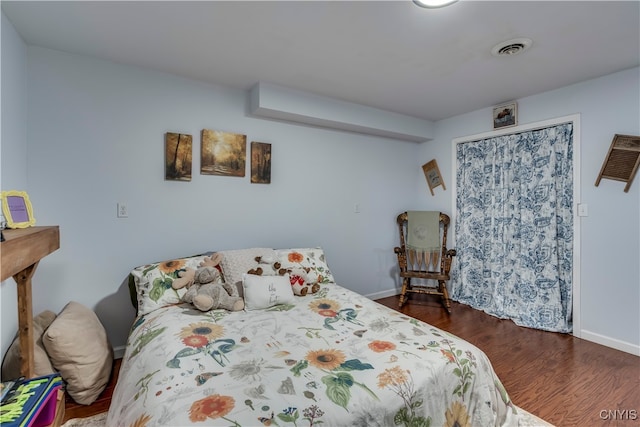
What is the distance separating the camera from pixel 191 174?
265 centimetres

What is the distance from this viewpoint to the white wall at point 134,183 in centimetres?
217

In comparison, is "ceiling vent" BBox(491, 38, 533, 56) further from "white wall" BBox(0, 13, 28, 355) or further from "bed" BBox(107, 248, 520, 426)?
"white wall" BBox(0, 13, 28, 355)

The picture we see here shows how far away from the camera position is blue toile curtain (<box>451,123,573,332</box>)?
2.95 metres

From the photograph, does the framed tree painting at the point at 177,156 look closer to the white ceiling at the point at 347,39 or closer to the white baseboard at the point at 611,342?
the white ceiling at the point at 347,39

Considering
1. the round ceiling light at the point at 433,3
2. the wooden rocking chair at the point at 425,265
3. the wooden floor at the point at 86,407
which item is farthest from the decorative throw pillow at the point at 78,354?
the wooden rocking chair at the point at 425,265

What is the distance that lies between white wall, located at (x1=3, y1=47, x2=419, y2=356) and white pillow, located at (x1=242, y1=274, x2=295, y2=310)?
81cm

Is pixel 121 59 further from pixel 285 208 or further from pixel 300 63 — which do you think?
pixel 285 208

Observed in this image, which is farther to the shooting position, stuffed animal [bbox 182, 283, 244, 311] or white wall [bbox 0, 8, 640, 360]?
white wall [bbox 0, 8, 640, 360]

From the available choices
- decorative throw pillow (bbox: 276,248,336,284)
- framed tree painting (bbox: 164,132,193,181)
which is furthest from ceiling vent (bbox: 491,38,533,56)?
framed tree painting (bbox: 164,132,193,181)

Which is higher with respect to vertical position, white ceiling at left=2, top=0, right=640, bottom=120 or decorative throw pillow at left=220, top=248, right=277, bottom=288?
white ceiling at left=2, top=0, right=640, bottom=120

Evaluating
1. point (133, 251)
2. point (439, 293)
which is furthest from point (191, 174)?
point (439, 293)

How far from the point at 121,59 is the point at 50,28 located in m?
0.45

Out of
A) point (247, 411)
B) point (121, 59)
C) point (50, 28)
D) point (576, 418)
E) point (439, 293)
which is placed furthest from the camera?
point (439, 293)

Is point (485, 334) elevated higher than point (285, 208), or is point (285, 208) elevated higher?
point (285, 208)
